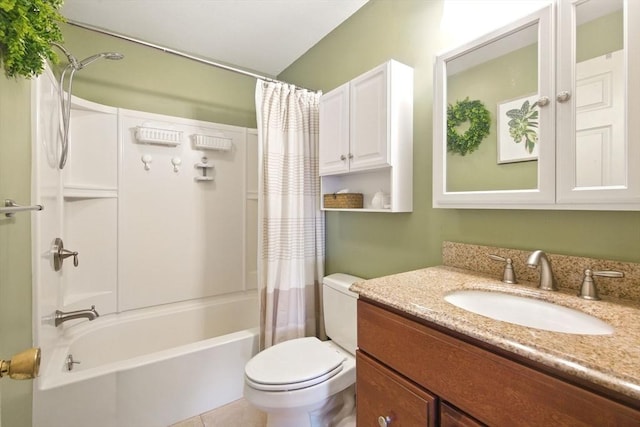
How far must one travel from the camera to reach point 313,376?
123 centimetres

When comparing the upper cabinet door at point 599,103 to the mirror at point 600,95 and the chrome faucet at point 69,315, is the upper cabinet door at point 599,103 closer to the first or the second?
the mirror at point 600,95

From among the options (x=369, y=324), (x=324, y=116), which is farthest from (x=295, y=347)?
(x=324, y=116)

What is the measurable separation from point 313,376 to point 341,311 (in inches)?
15.9

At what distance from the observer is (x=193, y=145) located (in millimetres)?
2273

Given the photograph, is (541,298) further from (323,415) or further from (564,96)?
(323,415)

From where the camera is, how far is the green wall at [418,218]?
91cm

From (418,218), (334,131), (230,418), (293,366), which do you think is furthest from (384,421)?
(334,131)

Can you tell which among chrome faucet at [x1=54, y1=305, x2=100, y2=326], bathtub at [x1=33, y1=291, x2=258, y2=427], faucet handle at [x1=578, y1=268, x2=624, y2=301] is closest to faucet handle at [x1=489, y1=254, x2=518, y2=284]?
faucet handle at [x1=578, y1=268, x2=624, y2=301]

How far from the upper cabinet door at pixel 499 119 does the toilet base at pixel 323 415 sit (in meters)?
1.08

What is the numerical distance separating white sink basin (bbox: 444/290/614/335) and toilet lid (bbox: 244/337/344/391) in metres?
0.68

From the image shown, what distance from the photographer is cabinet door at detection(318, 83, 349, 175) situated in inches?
62.8

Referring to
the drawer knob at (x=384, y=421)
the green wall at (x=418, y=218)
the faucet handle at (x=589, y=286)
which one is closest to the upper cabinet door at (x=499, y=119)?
the green wall at (x=418, y=218)

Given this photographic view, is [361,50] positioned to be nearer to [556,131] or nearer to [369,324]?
[556,131]

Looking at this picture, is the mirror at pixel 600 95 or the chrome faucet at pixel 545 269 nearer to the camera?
the mirror at pixel 600 95
